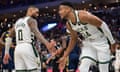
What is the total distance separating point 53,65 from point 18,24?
5401 mm

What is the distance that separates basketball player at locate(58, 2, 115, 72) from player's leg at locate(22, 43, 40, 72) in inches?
30.1

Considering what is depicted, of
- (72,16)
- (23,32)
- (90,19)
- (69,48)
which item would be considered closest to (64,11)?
(72,16)

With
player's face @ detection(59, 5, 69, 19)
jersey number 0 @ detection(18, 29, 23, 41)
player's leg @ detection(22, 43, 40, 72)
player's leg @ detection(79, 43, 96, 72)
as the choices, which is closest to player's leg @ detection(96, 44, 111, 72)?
player's leg @ detection(79, 43, 96, 72)

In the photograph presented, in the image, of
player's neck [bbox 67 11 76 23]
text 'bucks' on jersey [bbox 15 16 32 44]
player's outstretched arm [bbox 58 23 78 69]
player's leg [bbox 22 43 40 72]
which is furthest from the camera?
text 'bucks' on jersey [bbox 15 16 32 44]

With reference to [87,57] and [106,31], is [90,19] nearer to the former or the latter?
[106,31]

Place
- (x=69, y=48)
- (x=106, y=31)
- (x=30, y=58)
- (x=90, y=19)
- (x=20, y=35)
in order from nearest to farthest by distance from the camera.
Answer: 1. (x=90, y=19)
2. (x=106, y=31)
3. (x=69, y=48)
4. (x=30, y=58)
5. (x=20, y=35)

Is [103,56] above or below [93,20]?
below

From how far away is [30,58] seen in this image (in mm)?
6238

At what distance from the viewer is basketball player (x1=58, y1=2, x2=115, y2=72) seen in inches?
216

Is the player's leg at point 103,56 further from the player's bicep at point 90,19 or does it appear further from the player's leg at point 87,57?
the player's bicep at point 90,19

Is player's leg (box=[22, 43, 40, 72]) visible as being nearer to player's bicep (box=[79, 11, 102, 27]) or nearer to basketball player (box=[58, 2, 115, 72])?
basketball player (box=[58, 2, 115, 72])

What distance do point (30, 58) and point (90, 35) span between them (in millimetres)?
1309

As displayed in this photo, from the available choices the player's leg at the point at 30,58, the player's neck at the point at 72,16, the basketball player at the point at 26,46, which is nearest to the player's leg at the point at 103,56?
the player's neck at the point at 72,16

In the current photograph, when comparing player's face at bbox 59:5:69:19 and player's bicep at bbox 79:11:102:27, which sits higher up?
player's face at bbox 59:5:69:19
